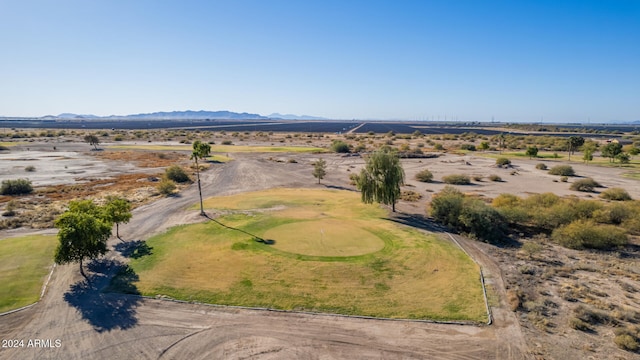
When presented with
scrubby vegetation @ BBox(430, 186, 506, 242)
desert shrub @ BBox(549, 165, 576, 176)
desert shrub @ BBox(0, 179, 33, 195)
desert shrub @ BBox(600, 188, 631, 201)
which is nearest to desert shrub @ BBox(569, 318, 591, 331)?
scrubby vegetation @ BBox(430, 186, 506, 242)

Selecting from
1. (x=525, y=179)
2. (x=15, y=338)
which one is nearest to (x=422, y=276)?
(x=15, y=338)

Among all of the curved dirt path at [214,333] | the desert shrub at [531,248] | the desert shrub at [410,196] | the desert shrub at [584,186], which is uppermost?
the desert shrub at [584,186]

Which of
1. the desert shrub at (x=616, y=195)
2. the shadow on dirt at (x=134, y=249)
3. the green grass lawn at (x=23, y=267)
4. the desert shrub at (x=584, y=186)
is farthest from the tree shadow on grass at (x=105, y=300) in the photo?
the desert shrub at (x=584, y=186)

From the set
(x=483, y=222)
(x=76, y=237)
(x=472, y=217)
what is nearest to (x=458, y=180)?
(x=472, y=217)

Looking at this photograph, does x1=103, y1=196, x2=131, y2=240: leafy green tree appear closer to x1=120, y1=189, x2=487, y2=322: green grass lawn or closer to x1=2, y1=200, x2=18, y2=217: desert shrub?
x1=120, y1=189, x2=487, y2=322: green grass lawn

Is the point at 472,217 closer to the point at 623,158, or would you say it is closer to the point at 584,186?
the point at 584,186

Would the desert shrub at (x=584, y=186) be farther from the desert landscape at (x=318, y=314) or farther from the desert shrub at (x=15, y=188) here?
the desert shrub at (x=15, y=188)
